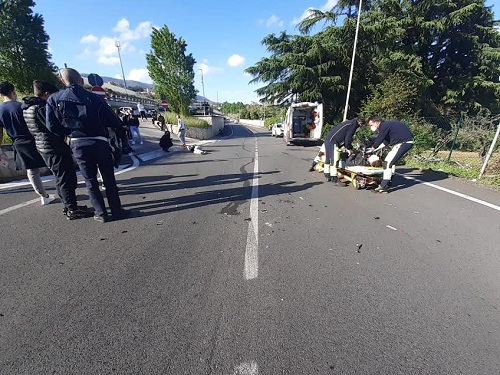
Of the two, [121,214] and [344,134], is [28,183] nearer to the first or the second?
[121,214]

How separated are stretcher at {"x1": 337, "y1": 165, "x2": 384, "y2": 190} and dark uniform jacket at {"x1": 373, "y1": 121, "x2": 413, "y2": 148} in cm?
68

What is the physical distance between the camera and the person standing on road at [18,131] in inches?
151

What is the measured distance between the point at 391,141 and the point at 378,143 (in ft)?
0.97

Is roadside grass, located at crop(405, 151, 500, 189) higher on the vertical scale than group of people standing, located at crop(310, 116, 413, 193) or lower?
lower

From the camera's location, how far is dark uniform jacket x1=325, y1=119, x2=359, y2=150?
6145 mm

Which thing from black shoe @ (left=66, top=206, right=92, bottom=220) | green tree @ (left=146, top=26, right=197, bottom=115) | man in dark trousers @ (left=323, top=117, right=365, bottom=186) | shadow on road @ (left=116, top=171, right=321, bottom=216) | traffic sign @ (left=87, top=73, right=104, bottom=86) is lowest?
shadow on road @ (left=116, top=171, right=321, bottom=216)

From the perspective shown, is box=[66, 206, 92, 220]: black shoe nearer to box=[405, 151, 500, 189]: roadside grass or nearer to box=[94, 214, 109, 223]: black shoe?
box=[94, 214, 109, 223]: black shoe

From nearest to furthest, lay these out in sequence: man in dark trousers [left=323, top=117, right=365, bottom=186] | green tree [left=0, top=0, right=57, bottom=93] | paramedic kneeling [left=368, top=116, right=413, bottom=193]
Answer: paramedic kneeling [left=368, top=116, right=413, bottom=193], man in dark trousers [left=323, top=117, right=365, bottom=186], green tree [left=0, top=0, right=57, bottom=93]

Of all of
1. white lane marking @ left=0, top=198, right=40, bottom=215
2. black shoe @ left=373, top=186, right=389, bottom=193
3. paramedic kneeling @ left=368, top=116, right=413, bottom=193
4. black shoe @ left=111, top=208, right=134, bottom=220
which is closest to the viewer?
black shoe @ left=111, top=208, right=134, bottom=220

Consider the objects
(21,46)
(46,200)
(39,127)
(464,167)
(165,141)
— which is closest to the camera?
(39,127)

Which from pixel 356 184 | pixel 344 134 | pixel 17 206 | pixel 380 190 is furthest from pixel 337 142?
pixel 17 206

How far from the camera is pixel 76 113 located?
3262mm

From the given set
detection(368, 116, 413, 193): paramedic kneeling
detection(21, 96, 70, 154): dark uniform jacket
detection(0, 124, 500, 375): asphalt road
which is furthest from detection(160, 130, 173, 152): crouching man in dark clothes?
detection(368, 116, 413, 193): paramedic kneeling

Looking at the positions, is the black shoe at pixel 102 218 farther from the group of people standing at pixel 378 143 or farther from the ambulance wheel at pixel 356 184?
the ambulance wheel at pixel 356 184
